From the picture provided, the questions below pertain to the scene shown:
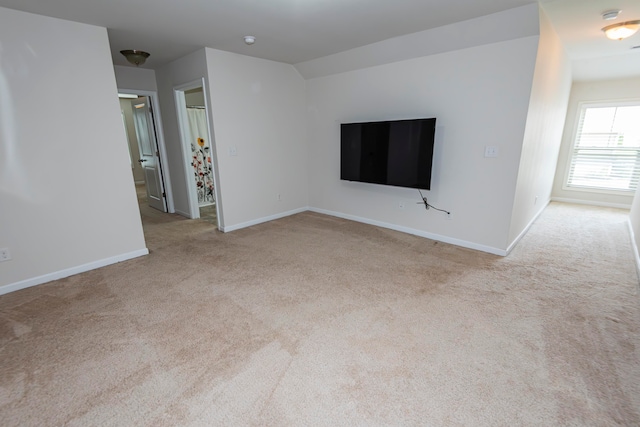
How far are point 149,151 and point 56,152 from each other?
2.64 metres

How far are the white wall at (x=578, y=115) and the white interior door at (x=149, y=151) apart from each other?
780 centimetres

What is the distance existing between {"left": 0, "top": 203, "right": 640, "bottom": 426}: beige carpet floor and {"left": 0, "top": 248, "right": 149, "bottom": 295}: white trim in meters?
0.10

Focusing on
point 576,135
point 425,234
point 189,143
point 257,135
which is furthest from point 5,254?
point 576,135

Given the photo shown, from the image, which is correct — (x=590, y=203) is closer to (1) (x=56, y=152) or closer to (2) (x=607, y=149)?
(2) (x=607, y=149)

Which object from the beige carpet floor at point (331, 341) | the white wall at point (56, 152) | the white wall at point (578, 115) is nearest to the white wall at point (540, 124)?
the beige carpet floor at point (331, 341)

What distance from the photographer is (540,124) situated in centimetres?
362

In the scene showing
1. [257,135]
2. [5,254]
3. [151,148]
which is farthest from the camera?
[151,148]

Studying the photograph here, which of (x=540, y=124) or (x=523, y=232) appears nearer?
(x=540, y=124)

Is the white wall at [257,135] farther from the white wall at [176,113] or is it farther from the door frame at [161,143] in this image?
the door frame at [161,143]

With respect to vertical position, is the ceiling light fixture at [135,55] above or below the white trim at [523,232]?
above

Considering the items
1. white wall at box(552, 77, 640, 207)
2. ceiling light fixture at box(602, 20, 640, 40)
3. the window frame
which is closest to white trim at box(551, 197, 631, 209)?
white wall at box(552, 77, 640, 207)

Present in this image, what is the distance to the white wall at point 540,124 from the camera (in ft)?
10.1

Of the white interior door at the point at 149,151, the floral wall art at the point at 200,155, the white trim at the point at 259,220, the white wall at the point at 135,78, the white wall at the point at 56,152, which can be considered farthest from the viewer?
the floral wall art at the point at 200,155

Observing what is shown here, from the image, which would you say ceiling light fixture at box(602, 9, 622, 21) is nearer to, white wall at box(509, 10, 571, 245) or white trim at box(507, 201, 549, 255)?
white wall at box(509, 10, 571, 245)
